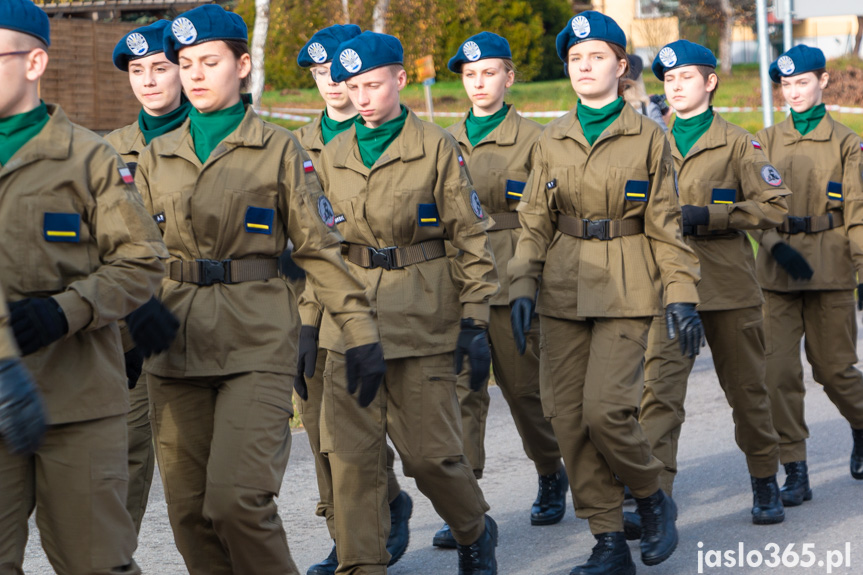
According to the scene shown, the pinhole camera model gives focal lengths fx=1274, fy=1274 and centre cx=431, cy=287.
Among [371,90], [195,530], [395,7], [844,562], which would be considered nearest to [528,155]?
[371,90]

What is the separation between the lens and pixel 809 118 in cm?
745

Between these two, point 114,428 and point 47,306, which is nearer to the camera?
point 47,306

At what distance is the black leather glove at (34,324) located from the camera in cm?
347

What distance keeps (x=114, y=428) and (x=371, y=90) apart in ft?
6.65

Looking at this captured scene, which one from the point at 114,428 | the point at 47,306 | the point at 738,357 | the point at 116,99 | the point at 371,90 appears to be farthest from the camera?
the point at 116,99

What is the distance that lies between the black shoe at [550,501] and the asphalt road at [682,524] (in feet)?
0.17

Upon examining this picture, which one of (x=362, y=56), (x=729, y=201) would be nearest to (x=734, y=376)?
(x=729, y=201)

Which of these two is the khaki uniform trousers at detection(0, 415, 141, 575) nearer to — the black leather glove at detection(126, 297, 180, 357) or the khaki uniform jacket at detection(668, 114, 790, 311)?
the black leather glove at detection(126, 297, 180, 357)

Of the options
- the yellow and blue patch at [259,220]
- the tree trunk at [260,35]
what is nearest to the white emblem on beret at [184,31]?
the yellow and blue patch at [259,220]

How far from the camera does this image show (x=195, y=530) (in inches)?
174

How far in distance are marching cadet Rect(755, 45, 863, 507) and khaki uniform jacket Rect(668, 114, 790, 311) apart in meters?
0.68

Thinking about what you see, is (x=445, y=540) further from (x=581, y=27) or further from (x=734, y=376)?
(x=581, y=27)

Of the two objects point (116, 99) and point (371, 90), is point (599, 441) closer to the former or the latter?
point (371, 90)

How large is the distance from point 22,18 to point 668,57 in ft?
12.6
